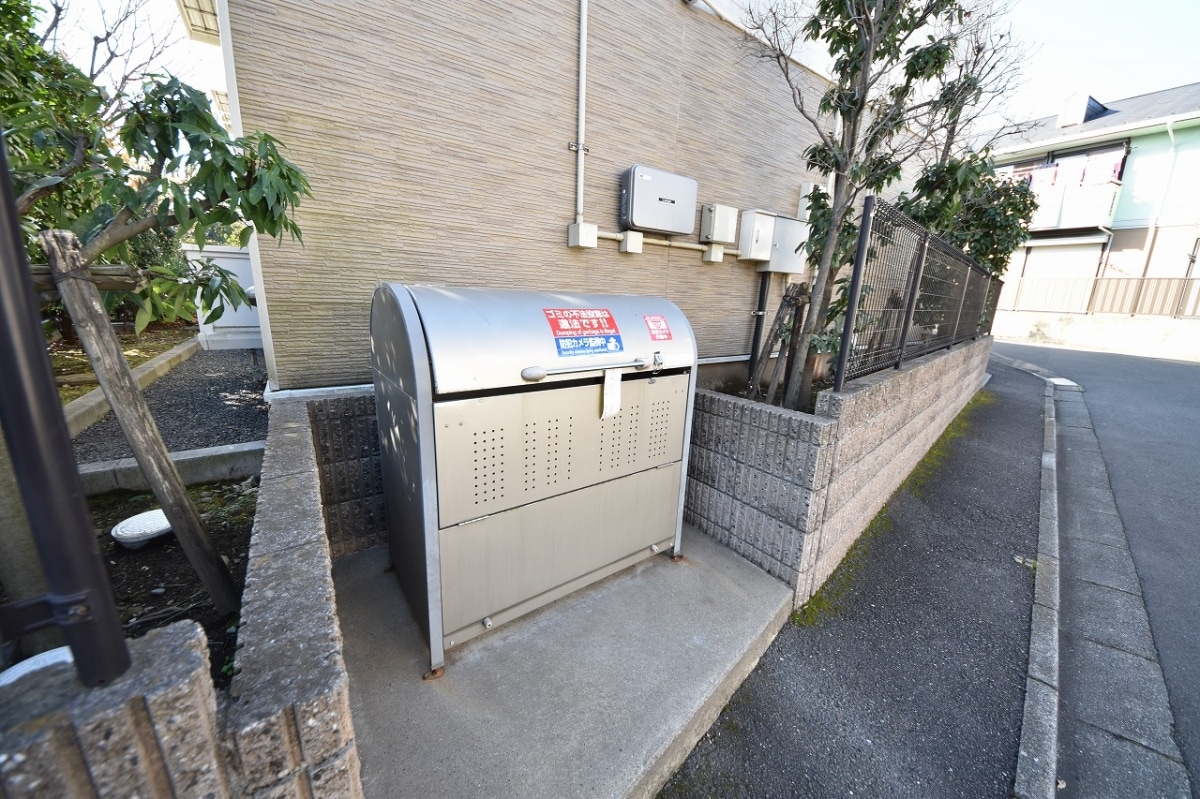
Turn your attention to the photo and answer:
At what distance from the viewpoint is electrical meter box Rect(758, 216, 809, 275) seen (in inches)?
184

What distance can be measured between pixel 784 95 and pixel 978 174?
211 cm

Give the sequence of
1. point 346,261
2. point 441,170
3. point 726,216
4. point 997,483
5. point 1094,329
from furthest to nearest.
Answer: point 1094,329
point 997,483
point 726,216
point 441,170
point 346,261

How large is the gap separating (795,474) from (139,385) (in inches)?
161

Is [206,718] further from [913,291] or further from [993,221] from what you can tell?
[993,221]

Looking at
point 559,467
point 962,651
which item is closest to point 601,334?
point 559,467

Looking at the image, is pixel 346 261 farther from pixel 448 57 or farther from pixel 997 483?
pixel 997 483

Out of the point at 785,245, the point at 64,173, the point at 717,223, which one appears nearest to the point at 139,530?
the point at 64,173

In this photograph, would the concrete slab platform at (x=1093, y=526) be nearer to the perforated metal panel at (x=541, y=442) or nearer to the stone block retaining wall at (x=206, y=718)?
the perforated metal panel at (x=541, y=442)

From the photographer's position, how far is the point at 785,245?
4777mm

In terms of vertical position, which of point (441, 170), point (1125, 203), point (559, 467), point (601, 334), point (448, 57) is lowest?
point (559, 467)

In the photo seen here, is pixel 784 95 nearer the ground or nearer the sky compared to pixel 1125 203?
nearer the ground

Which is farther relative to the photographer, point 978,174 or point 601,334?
point 978,174

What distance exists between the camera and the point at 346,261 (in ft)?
8.59

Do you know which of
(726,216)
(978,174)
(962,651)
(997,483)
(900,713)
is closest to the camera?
(900,713)
